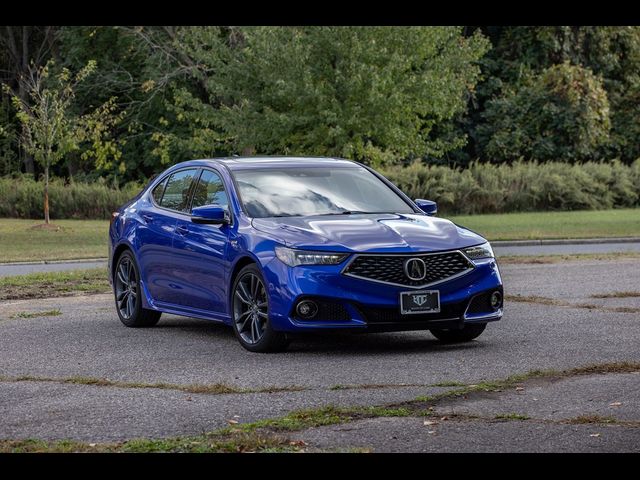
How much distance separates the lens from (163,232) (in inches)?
519

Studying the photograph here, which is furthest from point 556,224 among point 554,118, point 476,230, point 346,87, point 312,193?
point 312,193

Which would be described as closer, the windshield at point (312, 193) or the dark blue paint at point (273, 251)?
the dark blue paint at point (273, 251)


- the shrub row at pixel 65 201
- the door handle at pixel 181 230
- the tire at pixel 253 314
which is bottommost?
the shrub row at pixel 65 201

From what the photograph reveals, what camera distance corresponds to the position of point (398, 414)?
27.6ft

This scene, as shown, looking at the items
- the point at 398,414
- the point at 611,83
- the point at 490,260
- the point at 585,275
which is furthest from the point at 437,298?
the point at 611,83

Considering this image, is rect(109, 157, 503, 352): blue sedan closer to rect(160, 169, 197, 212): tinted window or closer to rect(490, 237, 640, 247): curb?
rect(160, 169, 197, 212): tinted window

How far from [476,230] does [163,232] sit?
75.4 ft

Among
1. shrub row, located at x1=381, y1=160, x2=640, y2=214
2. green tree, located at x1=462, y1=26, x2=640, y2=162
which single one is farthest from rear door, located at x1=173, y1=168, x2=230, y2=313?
green tree, located at x1=462, y1=26, x2=640, y2=162

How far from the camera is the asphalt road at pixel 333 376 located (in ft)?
25.7

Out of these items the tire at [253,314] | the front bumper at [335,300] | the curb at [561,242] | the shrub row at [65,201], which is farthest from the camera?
the shrub row at [65,201]

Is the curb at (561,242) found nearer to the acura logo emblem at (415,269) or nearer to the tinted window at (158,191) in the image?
the tinted window at (158,191)

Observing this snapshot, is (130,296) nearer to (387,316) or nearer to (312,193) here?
(312,193)

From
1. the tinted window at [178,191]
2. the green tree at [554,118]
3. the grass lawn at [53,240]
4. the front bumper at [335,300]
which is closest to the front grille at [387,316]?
the front bumper at [335,300]

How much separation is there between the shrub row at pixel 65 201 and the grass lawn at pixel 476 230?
138 centimetres
